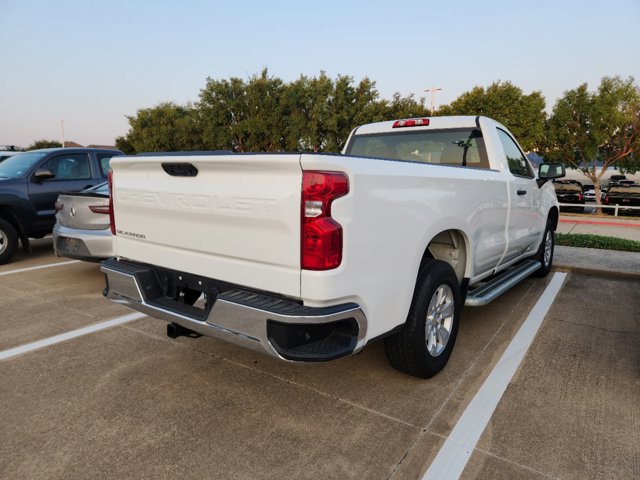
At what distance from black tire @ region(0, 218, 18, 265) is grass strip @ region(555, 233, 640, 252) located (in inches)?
383

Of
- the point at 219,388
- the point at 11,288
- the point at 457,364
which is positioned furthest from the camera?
the point at 11,288

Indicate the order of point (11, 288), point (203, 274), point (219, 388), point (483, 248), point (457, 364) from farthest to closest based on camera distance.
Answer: point (11, 288), point (483, 248), point (457, 364), point (219, 388), point (203, 274)

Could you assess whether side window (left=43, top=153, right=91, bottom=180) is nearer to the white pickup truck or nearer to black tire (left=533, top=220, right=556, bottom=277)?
the white pickup truck

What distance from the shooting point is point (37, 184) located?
7164 mm

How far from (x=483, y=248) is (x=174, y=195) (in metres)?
2.51

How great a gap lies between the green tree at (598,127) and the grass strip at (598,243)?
56.7 ft

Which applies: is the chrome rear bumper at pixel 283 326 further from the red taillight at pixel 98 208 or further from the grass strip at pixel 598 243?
the grass strip at pixel 598 243

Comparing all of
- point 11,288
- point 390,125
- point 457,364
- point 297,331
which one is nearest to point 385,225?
point 297,331

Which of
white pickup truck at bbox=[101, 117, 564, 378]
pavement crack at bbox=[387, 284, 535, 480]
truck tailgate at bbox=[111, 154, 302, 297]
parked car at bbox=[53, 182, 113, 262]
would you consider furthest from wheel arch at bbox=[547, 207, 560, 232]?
parked car at bbox=[53, 182, 113, 262]

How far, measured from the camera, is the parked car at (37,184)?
22.5 feet

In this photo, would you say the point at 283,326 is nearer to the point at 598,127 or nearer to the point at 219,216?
the point at 219,216

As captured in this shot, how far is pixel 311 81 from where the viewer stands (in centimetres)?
3028

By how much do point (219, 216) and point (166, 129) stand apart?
4040 centimetres

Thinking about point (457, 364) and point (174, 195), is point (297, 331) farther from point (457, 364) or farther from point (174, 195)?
point (457, 364)
